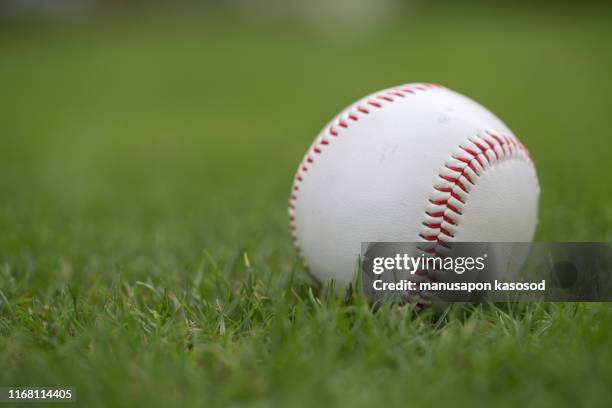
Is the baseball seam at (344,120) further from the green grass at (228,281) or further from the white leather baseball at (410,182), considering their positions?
the green grass at (228,281)

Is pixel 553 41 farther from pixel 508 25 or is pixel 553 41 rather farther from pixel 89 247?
pixel 89 247

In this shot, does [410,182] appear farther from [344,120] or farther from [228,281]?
[228,281]

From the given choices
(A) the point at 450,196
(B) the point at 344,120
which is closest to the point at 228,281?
(B) the point at 344,120

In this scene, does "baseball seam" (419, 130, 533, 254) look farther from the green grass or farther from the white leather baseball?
the green grass

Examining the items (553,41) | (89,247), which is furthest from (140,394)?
(553,41)

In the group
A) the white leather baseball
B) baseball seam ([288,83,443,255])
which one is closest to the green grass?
the white leather baseball

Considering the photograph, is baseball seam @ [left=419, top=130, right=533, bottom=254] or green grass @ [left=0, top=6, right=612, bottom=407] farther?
Answer: baseball seam @ [left=419, top=130, right=533, bottom=254]
